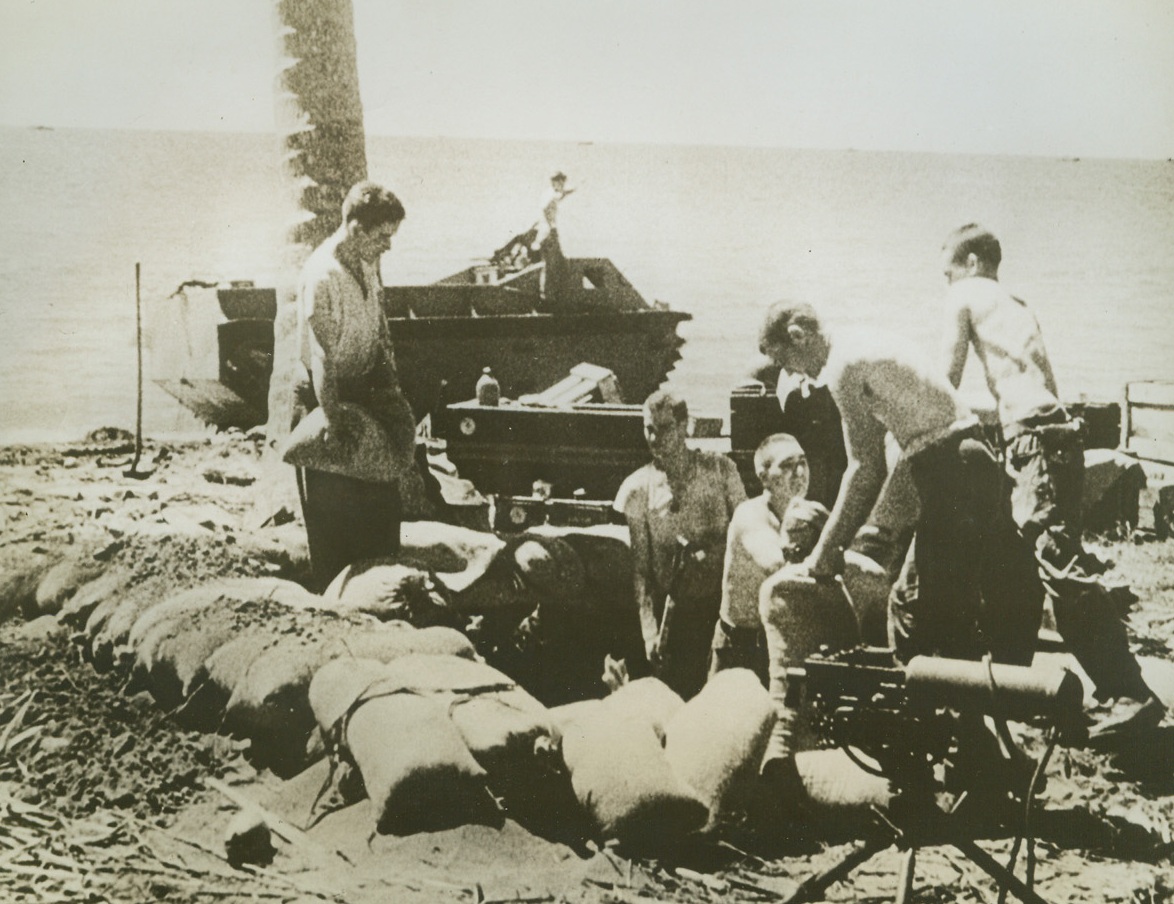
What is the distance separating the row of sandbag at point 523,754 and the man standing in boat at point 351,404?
1.98 ft

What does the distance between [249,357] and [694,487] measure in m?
2.07

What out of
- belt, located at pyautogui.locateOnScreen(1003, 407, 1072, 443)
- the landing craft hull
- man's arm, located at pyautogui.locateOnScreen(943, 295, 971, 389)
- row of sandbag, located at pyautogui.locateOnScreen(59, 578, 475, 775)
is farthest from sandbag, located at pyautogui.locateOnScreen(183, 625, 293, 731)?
belt, located at pyautogui.locateOnScreen(1003, 407, 1072, 443)

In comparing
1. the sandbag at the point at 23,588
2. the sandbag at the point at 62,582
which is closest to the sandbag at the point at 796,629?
the sandbag at the point at 62,582

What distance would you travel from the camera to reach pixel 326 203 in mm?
3779

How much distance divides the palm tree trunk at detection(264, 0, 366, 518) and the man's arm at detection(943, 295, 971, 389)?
2.04 metres

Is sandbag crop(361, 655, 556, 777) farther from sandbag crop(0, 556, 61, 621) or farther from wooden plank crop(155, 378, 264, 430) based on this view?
wooden plank crop(155, 378, 264, 430)

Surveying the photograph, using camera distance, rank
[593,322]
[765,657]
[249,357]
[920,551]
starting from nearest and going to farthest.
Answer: [920,551] < [765,657] < [249,357] < [593,322]

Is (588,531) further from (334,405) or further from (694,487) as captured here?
(334,405)

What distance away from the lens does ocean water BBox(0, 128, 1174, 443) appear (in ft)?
11.5

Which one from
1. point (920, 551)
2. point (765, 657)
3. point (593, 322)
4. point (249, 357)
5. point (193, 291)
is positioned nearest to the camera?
point (920, 551)

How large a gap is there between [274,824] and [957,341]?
2539mm

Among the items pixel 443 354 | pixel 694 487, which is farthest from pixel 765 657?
pixel 443 354

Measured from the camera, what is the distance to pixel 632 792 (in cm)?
295

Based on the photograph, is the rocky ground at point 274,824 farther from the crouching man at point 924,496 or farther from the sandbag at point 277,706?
the crouching man at point 924,496
